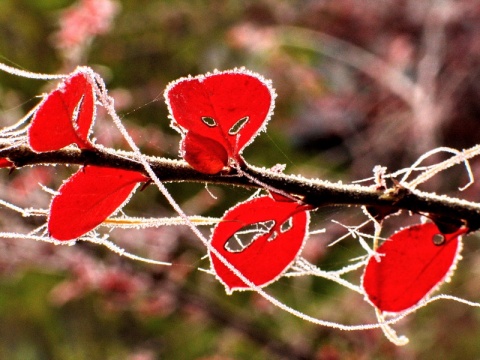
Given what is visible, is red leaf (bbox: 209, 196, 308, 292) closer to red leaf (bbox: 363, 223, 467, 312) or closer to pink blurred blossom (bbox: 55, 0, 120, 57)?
red leaf (bbox: 363, 223, 467, 312)

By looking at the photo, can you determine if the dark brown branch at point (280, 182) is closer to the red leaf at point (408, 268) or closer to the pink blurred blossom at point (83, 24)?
the red leaf at point (408, 268)

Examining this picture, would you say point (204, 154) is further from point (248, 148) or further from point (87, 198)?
point (248, 148)

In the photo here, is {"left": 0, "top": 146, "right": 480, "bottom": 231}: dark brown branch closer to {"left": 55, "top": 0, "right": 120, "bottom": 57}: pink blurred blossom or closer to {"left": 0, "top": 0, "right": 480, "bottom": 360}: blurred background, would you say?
{"left": 0, "top": 0, "right": 480, "bottom": 360}: blurred background

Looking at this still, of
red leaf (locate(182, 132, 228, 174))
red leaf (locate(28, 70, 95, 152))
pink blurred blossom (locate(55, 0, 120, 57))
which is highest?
pink blurred blossom (locate(55, 0, 120, 57))

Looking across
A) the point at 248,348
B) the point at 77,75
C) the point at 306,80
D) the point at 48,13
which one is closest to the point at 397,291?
the point at 77,75

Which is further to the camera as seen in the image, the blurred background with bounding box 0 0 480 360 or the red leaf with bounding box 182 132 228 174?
the blurred background with bounding box 0 0 480 360

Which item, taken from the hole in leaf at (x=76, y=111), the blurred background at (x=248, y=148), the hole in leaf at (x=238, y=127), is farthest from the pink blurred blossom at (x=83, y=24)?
the hole in leaf at (x=76, y=111)

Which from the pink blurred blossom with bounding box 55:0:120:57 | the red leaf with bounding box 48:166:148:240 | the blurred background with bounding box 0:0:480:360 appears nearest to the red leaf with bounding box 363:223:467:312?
the red leaf with bounding box 48:166:148:240

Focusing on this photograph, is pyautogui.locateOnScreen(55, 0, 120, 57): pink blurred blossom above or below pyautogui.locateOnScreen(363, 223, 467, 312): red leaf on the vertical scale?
above

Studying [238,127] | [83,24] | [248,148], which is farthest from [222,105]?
[248,148]
